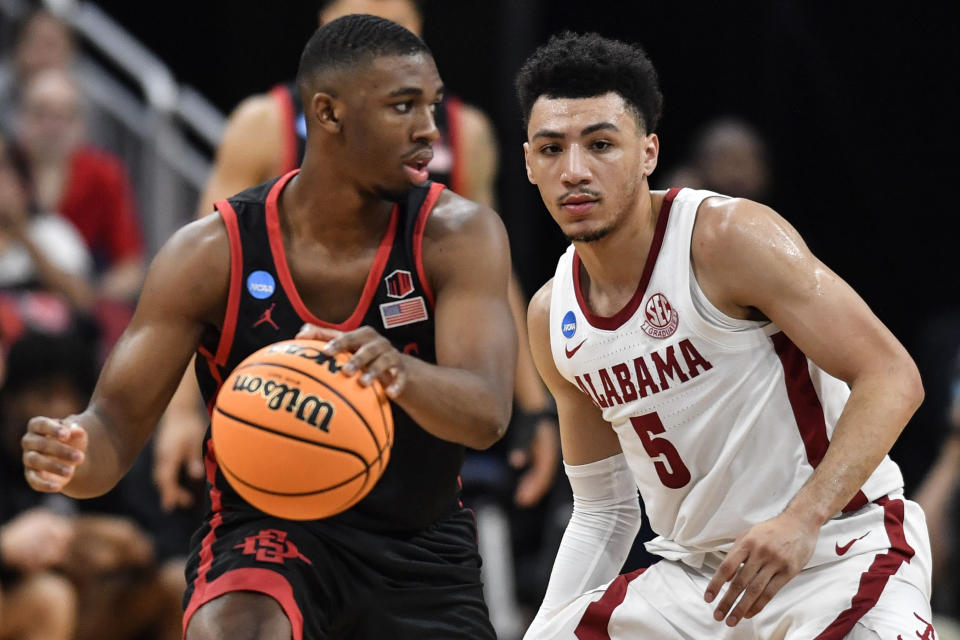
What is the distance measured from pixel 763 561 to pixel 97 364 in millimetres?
4105

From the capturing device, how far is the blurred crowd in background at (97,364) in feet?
19.7

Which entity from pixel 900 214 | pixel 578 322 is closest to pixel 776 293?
pixel 578 322

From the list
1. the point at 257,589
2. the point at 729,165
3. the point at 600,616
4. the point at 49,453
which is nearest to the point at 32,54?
the point at 729,165

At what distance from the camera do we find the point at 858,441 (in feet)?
11.0

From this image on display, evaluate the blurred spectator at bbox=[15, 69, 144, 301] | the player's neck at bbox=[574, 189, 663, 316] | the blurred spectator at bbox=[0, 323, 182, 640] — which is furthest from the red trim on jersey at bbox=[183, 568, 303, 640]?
the blurred spectator at bbox=[15, 69, 144, 301]

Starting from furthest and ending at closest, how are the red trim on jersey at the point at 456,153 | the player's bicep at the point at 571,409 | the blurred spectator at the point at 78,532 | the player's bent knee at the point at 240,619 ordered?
the blurred spectator at the point at 78,532
the red trim on jersey at the point at 456,153
the player's bicep at the point at 571,409
the player's bent knee at the point at 240,619

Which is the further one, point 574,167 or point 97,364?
point 97,364

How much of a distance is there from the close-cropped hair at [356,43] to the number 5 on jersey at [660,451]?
1083mm

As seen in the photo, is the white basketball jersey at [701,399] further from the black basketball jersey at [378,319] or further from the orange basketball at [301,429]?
the orange basketball at [301,429]

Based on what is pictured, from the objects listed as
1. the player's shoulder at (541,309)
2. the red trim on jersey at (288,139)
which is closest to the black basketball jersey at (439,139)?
the red trim on jersey at (288,139)

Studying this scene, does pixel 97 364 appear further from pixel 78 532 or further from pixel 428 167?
pixel 428 167

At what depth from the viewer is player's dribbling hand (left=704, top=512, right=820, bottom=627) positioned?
10.6 feet

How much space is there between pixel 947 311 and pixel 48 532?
16.8ft

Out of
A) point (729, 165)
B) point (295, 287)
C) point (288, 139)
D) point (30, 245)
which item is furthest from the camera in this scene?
point (729, 165)
